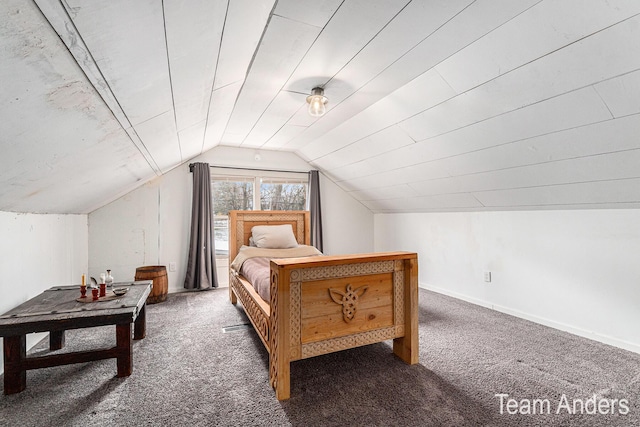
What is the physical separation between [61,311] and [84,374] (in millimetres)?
448

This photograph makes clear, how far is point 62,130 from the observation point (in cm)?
125

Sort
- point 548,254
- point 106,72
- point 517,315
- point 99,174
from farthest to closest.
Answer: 1. point 517,315
2. point 548,254
3. point 99,174
4. point 106,72

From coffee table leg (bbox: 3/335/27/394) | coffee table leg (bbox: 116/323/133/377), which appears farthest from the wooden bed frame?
coffee table leg (bbox: 3/335/27/394)

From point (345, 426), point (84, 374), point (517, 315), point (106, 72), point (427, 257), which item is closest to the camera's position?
point (106, 72)

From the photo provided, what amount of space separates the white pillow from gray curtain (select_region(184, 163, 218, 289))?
733mm

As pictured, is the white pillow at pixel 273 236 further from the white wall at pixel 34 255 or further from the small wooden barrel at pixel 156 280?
the white wall at pixel 34 255

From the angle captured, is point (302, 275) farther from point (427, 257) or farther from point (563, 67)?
point (427, 257)

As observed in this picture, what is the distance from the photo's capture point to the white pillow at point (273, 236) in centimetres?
353

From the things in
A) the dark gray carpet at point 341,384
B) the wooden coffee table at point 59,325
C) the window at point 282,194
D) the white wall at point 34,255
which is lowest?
the dark gray carpet at point 341,384

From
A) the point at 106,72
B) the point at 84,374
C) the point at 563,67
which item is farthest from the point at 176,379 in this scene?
the point at 563,67

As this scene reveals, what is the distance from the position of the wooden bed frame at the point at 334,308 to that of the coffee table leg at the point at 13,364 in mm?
1350

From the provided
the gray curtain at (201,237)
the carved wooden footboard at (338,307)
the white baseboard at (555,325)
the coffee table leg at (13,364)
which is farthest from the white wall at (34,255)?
the white baseboard at (555,325)

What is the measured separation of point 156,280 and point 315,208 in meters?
2.42

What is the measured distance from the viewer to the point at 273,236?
357 cm
